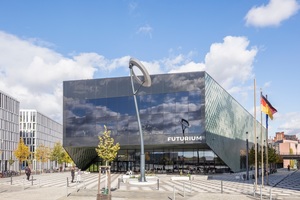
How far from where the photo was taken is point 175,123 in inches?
2394

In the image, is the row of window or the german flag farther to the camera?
the row of window

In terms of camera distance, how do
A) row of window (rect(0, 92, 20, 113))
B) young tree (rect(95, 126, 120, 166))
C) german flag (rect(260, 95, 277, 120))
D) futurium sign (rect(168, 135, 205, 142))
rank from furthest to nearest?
1. row of window (rect(0, 92, 20, 113))
2. futurium sign (rect(168, 135, 205, 142))
3. young tree (rect(95, 126, 120, 166))
4. german flag (rect(260, 95, 277, 120))

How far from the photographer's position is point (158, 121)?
203 feet

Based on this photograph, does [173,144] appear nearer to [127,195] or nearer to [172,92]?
[172,92]

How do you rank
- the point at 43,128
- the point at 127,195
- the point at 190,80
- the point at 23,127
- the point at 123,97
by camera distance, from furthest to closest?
the point at 43,128
the point at 23,127
the point at 123,97
the point at 190,80
the point at 127,195

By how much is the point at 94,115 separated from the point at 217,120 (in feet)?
69.0

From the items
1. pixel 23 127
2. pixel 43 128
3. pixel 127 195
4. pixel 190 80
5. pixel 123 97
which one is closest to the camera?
pixel 127 195

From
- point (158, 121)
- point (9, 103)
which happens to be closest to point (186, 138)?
point (158, 121)

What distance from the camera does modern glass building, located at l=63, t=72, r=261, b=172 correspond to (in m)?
60.3

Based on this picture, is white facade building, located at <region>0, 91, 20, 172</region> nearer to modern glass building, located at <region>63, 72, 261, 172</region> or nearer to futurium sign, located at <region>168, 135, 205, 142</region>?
modern glass building, located at <region>63, 72, 261, 172</region>

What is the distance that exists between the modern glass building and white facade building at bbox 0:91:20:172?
4251cm

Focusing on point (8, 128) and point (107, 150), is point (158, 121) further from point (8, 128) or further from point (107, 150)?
point (8, 128)

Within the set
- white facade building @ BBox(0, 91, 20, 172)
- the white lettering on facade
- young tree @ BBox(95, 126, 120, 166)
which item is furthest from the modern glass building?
white facade building @ BBox(0, 91, 20, 172)

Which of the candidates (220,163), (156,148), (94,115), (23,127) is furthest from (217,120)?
(23,127)
